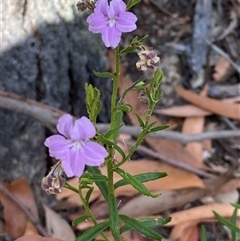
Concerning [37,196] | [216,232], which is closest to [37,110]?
[37,196]

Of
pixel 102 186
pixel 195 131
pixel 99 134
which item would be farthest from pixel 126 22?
pixel 195 131

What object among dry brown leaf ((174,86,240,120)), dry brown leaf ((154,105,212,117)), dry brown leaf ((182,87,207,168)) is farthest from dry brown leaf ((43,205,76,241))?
dry brown leaf ((174,86,240,120))

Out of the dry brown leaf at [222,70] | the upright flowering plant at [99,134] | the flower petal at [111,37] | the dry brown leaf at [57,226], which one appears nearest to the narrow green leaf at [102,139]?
the upright flowering plant at [99,134]

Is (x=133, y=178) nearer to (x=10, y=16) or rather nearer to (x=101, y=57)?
(x=10, y=16)

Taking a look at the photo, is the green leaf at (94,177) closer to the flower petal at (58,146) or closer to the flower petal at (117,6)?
the flower petal at (58,146)

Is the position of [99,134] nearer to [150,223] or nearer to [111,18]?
[111,18]
